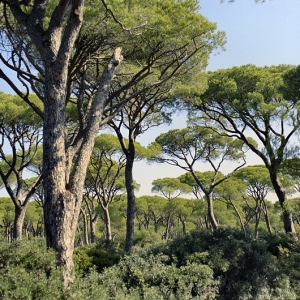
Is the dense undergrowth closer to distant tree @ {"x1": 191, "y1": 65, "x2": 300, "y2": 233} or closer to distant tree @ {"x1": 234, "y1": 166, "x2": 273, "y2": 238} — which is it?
distant tree @ {"x1": 191, "y1": 65, "x2": 300, "y2": 233}

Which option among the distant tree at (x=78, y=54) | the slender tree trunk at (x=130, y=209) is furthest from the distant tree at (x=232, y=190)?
the distant tree at (x=78, y=54)

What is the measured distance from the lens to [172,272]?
4.96 meters

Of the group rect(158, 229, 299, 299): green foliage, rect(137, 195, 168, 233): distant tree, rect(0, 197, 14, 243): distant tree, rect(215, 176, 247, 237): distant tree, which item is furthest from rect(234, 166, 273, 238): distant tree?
rect(0, 197, 14, 243): distant tree

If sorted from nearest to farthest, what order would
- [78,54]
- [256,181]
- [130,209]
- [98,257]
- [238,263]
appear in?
[238,263] < [78,54] < [98,257] < [130,209] < [256,181]

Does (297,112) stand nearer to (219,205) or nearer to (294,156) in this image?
(294,156)

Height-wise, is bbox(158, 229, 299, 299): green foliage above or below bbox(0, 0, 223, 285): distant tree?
below

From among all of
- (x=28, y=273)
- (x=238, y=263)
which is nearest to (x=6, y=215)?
(x=238, y=263)

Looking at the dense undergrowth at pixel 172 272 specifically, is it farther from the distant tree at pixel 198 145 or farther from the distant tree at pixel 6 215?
the distant tree at pixel 6 215

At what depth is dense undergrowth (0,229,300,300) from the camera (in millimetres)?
3184

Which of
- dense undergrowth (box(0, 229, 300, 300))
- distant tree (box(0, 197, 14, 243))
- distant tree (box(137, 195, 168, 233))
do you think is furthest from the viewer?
distant tree (box(137, 195, 168, 233))

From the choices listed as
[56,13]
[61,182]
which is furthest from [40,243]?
[56,13]

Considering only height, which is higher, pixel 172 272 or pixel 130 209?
pixel 130 209

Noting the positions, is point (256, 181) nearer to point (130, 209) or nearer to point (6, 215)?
point (130, 209)

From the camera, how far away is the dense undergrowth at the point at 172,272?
3184mm
